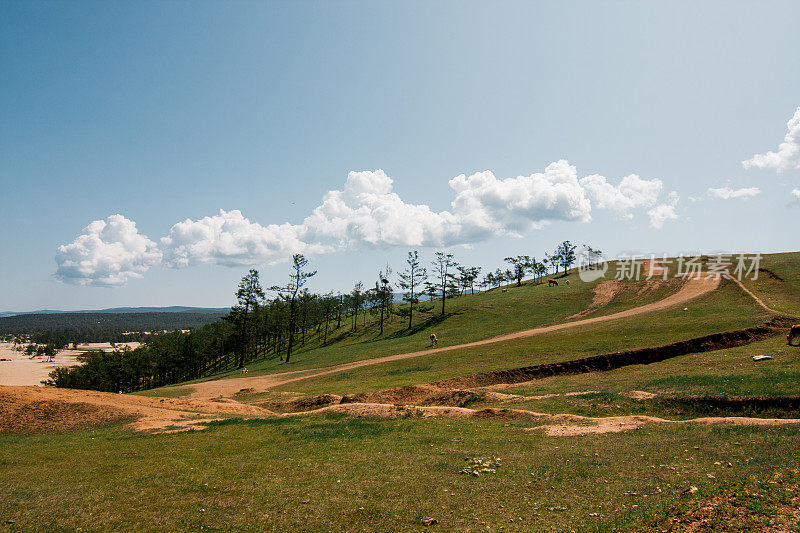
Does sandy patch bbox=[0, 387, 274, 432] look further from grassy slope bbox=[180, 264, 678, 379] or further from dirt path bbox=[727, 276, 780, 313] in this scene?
dirt path bbox=[727, 276, 780, 313]

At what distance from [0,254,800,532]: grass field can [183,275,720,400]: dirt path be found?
20.5 m

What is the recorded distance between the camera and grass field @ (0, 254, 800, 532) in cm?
877

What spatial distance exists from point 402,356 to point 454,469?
37.0 metres

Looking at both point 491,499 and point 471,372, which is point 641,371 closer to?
point 471,372

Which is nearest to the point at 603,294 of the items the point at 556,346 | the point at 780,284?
the point at 780,284

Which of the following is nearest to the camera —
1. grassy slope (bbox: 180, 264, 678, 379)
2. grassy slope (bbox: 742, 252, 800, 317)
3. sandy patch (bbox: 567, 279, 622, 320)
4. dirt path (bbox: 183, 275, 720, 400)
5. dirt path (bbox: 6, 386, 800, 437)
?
dirt path (bbox: 6, 386, 800, 437)

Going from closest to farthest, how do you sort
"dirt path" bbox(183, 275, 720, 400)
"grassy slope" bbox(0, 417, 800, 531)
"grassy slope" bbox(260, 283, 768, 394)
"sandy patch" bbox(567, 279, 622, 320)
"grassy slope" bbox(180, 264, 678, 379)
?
"grassy slope" bbox(0, 417, 800, 531), "grassy slope" bbox(260, 283, 768, 394), "dirt path" bbox(183, 275, 720, 400), "grassy slope" bbox(180, 264, 678, 379), "sandy patch" bbox(567, 279, 622, 320)

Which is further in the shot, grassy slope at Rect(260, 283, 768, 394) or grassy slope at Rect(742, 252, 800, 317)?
grassy slope at Rect(742, 252, 800, 317)

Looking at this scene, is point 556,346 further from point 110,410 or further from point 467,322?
point 110,410

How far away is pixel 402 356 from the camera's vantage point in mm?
48844

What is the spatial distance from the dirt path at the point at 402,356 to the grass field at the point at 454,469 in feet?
67.2

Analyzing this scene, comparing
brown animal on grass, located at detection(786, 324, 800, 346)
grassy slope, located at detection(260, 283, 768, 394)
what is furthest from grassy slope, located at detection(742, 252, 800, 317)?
brown animal on grass, located at detection(786, 324, 800, 346)

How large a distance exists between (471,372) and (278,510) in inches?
954

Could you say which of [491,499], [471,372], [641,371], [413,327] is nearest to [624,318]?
[641,371]
